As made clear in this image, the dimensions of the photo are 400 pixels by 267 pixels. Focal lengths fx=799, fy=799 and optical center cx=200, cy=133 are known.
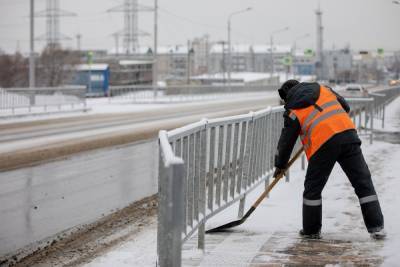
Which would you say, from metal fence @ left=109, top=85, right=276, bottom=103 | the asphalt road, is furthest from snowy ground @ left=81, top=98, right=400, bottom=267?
metal fence @ left=109, top=85, right=276, bottom=103

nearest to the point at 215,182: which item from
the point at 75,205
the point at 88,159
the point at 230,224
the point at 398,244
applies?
the point at 230,224

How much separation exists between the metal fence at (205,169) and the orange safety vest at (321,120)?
77 centimetres

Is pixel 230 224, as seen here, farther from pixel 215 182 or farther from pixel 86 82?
pixel 86 82

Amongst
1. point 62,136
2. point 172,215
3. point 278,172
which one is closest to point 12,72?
point 62,136

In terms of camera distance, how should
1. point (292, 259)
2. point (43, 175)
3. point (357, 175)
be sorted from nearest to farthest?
point (292, 259)
point (357, 175)
point (43, 175)

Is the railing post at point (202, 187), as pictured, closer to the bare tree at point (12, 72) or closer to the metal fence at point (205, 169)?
the metal fence at point (205, 169)

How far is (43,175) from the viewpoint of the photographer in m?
12.7

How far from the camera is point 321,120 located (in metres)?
6.79

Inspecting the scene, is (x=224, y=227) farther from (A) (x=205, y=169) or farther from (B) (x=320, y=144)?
Answer: (B) (x=320, y=144)

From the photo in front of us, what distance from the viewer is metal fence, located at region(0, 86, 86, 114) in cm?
3054

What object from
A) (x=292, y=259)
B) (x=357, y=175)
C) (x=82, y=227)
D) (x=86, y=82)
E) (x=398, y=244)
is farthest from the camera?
(x=86, y=82)

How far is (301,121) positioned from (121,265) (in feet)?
6.42

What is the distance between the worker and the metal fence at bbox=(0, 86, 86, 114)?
24.2 m

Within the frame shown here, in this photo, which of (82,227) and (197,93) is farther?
(197,93)
